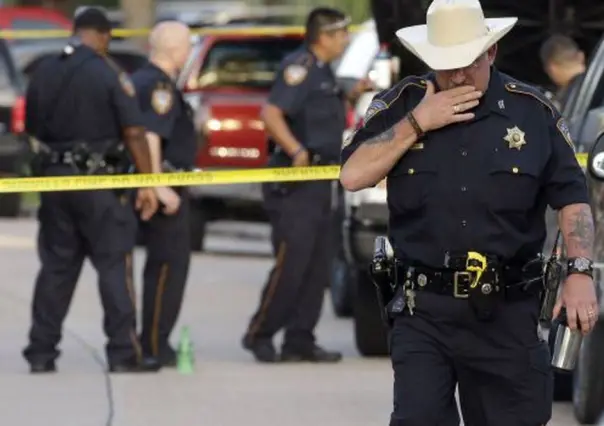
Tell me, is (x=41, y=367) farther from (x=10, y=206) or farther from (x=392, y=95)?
(x=10, y=206)

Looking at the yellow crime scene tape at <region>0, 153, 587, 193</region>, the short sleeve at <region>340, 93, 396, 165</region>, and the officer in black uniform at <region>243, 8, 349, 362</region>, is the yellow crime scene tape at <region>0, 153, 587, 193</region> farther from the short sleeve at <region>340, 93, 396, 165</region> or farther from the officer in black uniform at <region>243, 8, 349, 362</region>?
the short sleeve at <region>340, 93, 396, 165</region>

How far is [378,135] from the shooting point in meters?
5.86

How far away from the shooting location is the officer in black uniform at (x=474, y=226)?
18.7 ft

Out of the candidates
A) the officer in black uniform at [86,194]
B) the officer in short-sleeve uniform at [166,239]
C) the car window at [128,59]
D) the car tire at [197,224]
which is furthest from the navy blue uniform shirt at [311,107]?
the car window at [128,59]

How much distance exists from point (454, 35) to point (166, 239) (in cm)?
475

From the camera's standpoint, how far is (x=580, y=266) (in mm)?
5789

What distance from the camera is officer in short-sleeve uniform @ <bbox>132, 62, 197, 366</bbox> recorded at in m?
10.2

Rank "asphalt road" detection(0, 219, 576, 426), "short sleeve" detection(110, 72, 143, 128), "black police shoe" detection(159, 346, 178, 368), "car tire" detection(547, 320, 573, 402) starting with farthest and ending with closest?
"black police shoe" detection(159, 346, 178, 368), "short sleeve" detection(110, 72, 143, 128), "car tire" detection(547, 320, 573, 402), "asphalt road" detection(0, 219, 576, 426)

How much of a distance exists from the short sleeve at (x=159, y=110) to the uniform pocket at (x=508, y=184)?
15.0 feet

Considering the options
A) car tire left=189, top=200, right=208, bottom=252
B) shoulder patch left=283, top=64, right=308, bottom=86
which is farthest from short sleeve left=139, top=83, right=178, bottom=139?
car tire left=189, top=200, right=208, bottom=252

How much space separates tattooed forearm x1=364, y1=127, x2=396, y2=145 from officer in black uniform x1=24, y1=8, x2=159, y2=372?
159 inches

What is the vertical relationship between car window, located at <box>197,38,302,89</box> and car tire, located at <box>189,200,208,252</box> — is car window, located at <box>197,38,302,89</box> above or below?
above

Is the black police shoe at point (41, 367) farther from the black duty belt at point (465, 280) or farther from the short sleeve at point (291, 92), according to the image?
the black duty belt at point (465, 280)

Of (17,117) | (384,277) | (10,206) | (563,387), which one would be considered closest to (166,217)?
(563,387)
